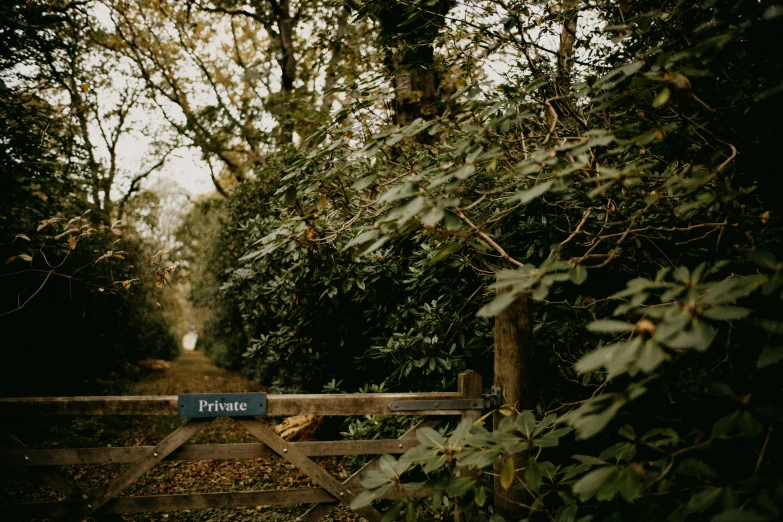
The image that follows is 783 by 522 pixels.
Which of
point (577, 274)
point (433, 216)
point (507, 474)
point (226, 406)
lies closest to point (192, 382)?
point (226, 406)

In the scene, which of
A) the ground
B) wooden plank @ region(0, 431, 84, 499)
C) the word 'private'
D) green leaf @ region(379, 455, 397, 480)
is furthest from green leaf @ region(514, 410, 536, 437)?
the ground

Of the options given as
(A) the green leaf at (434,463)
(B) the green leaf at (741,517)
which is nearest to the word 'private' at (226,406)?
(A) the green leaf at (434,463)

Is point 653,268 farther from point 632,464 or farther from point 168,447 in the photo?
point 168,447

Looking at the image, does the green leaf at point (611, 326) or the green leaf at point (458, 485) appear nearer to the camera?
the green leaf at point (611, 326)

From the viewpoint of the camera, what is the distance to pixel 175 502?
8.14 ft

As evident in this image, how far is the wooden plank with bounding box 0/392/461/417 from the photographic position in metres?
2.28

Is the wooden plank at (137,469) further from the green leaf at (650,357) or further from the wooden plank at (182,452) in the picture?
the green leaf at (650,357)

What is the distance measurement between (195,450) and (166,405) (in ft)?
1.08

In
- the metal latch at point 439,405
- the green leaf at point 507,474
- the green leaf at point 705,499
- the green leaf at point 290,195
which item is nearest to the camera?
the green leaf at point 705,499

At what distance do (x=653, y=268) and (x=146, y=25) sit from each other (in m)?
13.8

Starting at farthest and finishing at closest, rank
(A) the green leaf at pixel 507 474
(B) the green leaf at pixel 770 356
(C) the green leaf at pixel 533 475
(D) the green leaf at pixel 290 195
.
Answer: (D) the green leaf at pixel 290 195, (C) the green leaf at pixel 533 475, (A) the green leaf at pixel 507 474, (B) the green leaf at pixel 770 356

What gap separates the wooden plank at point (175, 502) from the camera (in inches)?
92.9

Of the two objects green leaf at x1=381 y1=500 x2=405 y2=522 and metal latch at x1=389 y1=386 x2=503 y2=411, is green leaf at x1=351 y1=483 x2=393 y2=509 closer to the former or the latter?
green leaf at x1=381 y1=500 x2=405 y2=522

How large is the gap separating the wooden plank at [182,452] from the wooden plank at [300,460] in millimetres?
54
